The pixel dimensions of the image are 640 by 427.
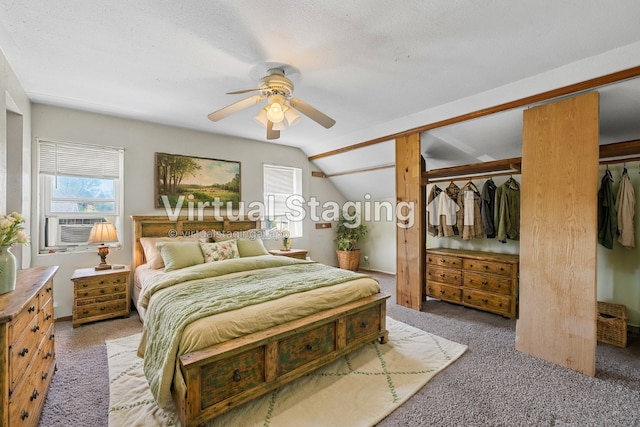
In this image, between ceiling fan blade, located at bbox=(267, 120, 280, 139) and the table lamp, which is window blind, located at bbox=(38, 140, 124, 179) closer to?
the table lamp

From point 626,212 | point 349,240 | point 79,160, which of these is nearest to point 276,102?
point 79,160

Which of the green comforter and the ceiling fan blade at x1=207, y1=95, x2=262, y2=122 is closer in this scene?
the green comforter

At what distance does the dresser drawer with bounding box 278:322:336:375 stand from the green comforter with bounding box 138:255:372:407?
1.10 ft

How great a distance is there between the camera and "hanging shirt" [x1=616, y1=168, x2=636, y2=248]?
9.43 ft

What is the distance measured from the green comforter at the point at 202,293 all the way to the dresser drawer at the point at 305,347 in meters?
0.34

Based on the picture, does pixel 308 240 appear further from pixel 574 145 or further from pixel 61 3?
pixel 61 3

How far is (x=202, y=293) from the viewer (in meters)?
2.23

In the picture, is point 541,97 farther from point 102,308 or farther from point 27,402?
point 102,308

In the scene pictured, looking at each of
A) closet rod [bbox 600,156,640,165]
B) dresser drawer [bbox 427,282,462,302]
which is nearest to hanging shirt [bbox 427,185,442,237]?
dresser drawer [bbox 427,282,462,302]

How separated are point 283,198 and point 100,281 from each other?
2966 mm

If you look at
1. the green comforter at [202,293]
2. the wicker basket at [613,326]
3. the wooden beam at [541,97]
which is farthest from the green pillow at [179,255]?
the wicker basket at [613,326]

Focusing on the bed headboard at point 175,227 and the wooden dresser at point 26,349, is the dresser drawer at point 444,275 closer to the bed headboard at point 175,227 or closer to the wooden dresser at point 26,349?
the bed headboard at point 175,227

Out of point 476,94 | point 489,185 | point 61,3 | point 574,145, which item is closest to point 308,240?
point 489,185

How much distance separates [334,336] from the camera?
2.30 metres
